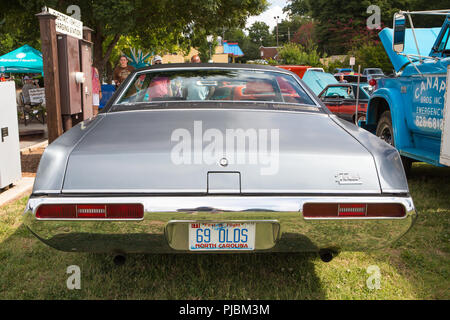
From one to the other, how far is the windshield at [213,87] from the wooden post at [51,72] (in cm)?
306

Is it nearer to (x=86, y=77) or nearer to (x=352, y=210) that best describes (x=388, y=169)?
(x=352, y=210)

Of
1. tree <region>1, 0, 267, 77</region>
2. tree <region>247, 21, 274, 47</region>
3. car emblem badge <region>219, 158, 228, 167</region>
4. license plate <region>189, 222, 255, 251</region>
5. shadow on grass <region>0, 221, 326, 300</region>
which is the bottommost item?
shadow on grass <region>0, 221, 326, 300</region>

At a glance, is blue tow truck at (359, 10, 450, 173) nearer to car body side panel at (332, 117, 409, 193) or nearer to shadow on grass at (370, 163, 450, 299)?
shadow on grass at (370, 163, 450, 299)

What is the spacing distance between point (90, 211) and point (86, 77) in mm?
5576

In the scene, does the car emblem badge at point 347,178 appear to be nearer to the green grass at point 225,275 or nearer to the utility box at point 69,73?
the green grass at point 225,275

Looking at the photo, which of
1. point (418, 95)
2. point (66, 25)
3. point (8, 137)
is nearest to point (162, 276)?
point (8, 137)

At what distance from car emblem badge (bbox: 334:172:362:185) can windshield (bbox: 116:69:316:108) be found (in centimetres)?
119

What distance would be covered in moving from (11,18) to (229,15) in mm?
7663

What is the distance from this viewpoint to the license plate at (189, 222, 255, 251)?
2.21 m

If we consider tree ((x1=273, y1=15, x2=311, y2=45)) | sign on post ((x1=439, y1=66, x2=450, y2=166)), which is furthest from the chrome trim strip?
tree ((x1=273, y1=15, x2=311, y2=45))

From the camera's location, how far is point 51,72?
609 centimetres

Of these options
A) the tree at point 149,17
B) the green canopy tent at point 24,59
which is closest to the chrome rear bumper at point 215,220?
the tree at point 149,17

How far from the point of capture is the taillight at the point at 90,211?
2131 mm
